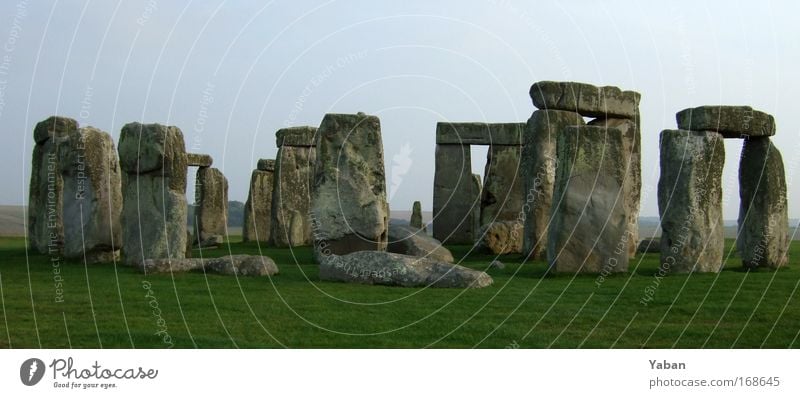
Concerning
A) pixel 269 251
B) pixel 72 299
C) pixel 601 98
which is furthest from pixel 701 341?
pixel 269 251

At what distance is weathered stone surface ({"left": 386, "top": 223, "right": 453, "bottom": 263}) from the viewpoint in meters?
16.5

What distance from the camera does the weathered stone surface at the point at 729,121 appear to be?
14.2 meters

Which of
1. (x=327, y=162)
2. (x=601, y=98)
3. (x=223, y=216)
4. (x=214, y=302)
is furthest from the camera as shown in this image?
(x=223, y=216)

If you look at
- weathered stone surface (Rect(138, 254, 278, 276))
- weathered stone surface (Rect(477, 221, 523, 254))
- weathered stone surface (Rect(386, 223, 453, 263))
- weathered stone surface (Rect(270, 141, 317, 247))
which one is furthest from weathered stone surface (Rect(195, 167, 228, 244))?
weathered stone surface (Rect(138, 254, 278, 276))

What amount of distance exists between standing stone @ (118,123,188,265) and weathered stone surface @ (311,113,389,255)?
2.69 metres

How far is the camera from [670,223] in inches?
548

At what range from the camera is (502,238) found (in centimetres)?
1958

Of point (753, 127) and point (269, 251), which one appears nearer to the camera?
point (753, 127)

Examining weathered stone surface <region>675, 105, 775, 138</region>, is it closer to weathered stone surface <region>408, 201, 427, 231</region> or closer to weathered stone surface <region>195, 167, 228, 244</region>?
weathered stone surface <region>408, 201, 427, 231</region>

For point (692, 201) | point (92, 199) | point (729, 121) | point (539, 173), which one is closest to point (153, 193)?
point (92, 199)

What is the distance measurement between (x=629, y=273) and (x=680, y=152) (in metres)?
1.98

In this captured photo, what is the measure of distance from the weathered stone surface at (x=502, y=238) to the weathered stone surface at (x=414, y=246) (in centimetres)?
202

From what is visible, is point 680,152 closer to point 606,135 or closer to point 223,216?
point 606,135

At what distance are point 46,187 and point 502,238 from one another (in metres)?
9.89
